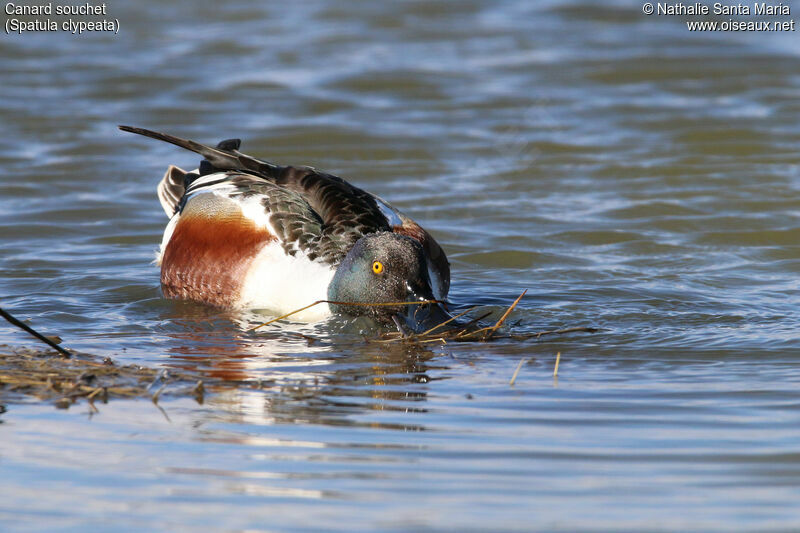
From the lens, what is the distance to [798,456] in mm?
4070

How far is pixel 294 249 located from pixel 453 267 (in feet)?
6.57

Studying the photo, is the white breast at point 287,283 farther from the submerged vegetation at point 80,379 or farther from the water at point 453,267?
the submerged vegetation at point 80,379

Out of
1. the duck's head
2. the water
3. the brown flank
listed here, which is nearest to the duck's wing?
the brown flank

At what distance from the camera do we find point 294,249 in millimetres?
6359

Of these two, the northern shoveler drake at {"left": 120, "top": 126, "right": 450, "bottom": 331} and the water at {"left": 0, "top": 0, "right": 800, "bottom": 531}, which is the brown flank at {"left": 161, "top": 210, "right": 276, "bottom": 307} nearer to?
the northern shoveler drake at {"left": 120, "top": 126, "right": 450, "bottom": 331}

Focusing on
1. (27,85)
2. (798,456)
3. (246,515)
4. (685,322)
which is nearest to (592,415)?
(798,456)

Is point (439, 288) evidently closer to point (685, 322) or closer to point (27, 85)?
point (685, 322)

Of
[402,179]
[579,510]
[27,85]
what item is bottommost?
[579,510]

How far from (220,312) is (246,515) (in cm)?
319

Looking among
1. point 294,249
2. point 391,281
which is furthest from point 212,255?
point 391,281

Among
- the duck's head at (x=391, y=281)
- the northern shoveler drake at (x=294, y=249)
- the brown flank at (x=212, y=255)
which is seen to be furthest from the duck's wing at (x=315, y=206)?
the duck's head at (x=391, y=281)

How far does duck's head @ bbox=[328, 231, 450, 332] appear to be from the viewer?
5887 millimetres

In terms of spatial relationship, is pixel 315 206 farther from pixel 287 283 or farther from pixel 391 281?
pixel 391 281

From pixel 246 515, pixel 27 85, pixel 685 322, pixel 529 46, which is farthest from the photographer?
pixel 529 46
